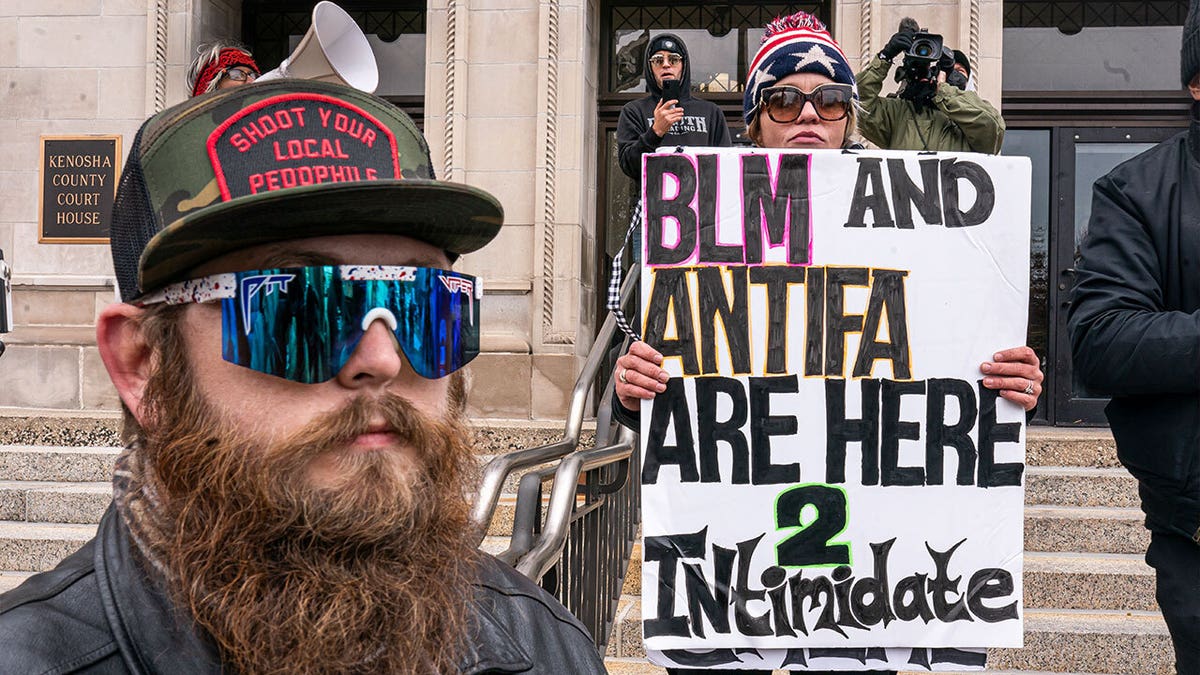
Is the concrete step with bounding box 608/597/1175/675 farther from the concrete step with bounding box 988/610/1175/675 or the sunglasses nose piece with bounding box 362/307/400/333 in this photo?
the sunglasses nose piece with bounding box 362/307/400/333

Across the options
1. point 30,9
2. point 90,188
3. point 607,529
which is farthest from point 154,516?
point 30,9

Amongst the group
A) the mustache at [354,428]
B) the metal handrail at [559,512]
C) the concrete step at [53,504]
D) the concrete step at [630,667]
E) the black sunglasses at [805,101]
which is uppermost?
the black sunglasses at [805,101]

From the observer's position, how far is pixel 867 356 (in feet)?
8.70

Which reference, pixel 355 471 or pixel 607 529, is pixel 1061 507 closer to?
pixel 607 529

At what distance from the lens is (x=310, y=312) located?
1.15 m

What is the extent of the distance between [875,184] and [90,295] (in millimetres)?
7525

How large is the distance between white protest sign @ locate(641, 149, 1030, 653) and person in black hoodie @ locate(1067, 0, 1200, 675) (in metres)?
0.22

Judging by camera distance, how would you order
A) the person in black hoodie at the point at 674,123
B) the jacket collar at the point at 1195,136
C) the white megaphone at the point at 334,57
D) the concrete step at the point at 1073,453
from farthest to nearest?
the concrete step at the point at 1073,453 < the person in black hoodie at the point at 674,123 < the jacket collar at the point at 1195,136 < the white megaphone at the point at 334,57

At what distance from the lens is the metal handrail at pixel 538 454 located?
9.14ft

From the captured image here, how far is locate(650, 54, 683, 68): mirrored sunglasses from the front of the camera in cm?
618

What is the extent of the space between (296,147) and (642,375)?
1.51 meters

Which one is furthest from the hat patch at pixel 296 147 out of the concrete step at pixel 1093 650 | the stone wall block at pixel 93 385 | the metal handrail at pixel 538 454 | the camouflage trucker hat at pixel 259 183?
the stone wall block at pixel 93 385

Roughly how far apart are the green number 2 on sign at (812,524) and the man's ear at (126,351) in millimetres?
1721

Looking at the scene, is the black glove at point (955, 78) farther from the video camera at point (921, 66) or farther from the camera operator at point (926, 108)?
the video camera at point (921, 66)
